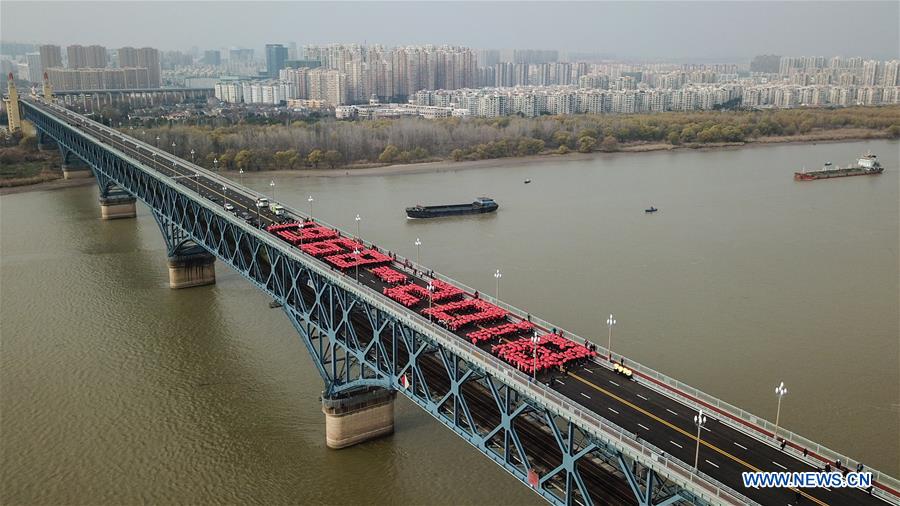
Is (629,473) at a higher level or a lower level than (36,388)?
higher

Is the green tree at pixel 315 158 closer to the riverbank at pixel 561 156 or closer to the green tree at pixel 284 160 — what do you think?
the riverbank at pixel 561 156

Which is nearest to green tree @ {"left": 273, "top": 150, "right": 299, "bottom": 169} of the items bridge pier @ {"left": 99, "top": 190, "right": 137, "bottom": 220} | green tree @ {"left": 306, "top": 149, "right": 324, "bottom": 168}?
green tree @ {"left": 306, "top": 149, "right": 324, "bottom": 168}

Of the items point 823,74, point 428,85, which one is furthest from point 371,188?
point 823,74

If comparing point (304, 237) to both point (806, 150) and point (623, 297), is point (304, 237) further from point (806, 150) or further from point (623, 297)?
point (806, 150)

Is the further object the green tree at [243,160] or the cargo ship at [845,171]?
the green tree at [243,160]

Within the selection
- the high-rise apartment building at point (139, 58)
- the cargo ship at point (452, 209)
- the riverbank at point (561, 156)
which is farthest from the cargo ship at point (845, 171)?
the high-rise apartment building at point (139, 58)

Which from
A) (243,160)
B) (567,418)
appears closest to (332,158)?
(243,160)

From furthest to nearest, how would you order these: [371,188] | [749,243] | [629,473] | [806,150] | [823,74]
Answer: [823,74]
[806,150]
[371,188]
[749,243]
[629,473]
